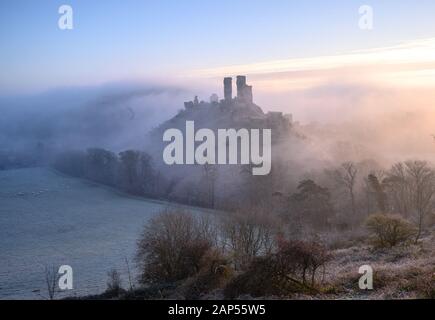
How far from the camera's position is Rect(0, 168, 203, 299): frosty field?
21.3 m

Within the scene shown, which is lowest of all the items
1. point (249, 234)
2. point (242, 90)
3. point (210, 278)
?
point (249, 234)

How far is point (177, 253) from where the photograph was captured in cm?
1731

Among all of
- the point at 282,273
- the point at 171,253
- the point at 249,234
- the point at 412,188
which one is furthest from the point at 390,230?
the point at 412,188

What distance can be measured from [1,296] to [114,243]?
853 cm

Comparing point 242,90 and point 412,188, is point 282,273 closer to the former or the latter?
point 412,188

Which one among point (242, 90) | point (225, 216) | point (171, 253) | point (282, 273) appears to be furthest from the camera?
point (242, 90)

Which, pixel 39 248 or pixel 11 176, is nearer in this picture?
pixel 39 248

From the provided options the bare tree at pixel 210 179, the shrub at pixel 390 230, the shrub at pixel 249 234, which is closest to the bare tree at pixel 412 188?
the shrub at pixel 390 230

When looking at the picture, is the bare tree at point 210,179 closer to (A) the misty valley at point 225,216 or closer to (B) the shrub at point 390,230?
(A) the misty valley at point 225,216

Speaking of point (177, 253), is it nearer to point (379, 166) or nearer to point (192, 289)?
point (192, 289)

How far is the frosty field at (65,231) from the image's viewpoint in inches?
839

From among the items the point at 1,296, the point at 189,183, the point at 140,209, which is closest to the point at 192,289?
the point at 1,296

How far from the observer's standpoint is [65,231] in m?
31.7
